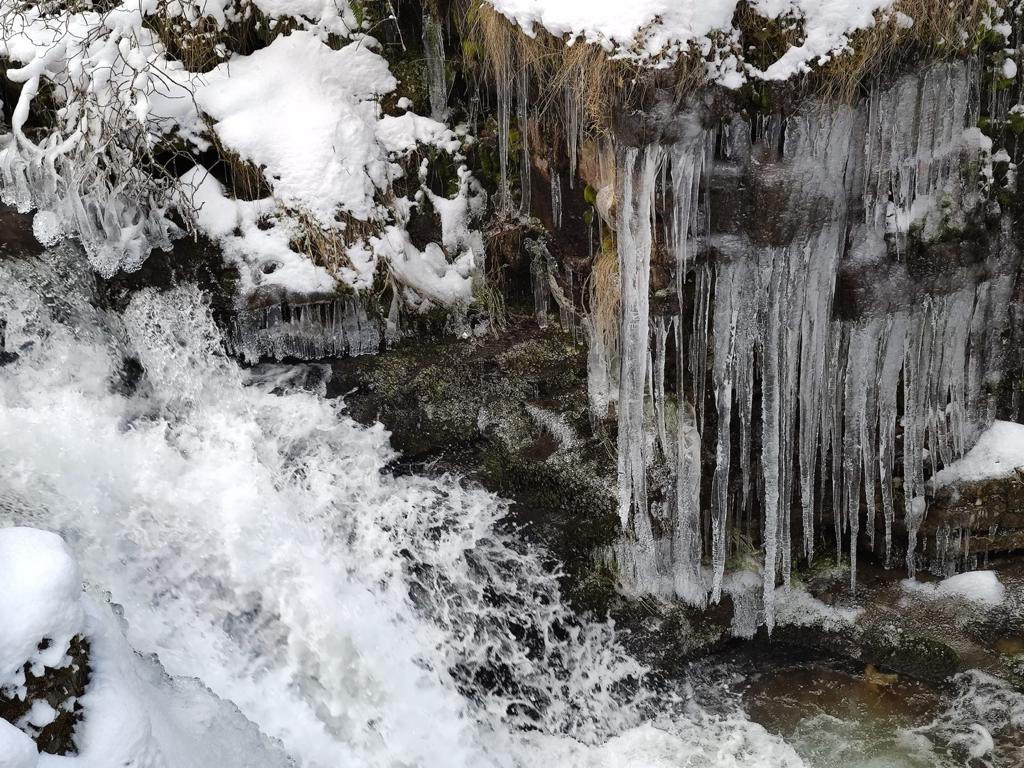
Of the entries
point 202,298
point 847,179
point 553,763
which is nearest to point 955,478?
point 847,179

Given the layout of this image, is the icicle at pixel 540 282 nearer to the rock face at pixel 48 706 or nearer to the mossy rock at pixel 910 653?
the mossy rock at pixel 910 653

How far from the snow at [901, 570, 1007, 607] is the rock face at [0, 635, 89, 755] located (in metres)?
3.81

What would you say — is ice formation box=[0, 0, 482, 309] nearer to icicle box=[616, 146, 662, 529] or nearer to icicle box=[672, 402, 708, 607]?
icicle box=[616, 146, 662, 529]

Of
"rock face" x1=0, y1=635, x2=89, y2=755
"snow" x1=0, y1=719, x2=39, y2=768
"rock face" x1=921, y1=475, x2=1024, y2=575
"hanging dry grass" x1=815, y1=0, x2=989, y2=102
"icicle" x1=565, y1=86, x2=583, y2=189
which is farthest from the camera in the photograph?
"rock face" x1=921, y1=475, x2=1024, y2=575

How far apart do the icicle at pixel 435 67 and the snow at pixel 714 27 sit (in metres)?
Answer: 1.28

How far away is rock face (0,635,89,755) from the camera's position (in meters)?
2.58

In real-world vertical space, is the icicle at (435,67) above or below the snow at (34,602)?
above

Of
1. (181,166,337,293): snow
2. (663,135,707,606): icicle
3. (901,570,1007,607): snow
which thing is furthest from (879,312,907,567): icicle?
(181,166,337,293): snow

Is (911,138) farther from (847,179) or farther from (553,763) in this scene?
(553,763)

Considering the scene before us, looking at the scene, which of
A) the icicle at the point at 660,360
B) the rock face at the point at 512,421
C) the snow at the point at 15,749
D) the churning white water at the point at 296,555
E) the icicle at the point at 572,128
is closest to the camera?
the snow at the point at 15,749

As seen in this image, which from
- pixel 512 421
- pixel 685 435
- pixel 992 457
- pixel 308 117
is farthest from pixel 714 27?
pixel 992 457

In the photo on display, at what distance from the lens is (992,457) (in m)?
4.32

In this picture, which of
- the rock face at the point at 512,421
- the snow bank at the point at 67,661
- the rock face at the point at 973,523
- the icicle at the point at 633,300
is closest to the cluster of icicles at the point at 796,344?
the icicle at the point at 633,300

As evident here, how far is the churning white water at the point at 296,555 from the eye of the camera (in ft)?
12.8
